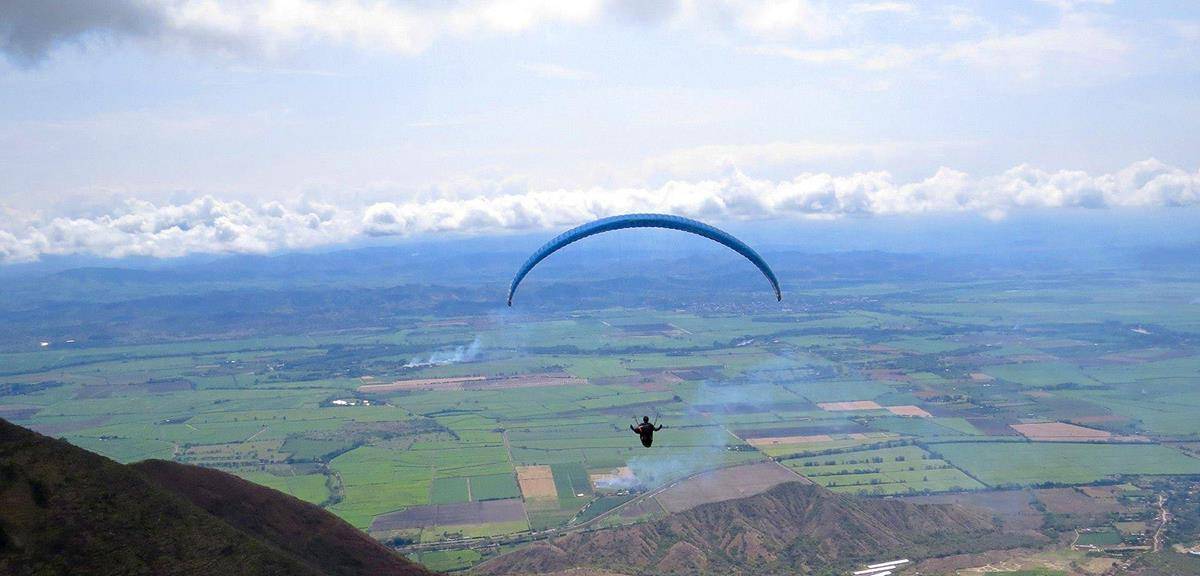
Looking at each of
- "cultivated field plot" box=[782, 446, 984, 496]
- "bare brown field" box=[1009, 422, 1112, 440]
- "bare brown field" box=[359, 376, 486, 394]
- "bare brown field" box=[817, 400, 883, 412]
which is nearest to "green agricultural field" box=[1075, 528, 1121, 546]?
"cultivated field plot" box=[782, 446, 984, 496]

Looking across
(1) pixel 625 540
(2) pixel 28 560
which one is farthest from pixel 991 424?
(2) pixel 28 560

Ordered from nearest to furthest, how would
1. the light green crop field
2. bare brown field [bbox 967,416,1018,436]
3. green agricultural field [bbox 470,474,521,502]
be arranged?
1. green agricultural field [bbox 470,474,521,502]
2. the light green crop field
3. bare brown field [bbox 967,416,1018,436]

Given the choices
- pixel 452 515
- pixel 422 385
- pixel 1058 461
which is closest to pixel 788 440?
pixel 1058 461

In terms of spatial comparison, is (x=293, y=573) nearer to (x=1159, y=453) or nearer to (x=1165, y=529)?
(x=1165, y=529)

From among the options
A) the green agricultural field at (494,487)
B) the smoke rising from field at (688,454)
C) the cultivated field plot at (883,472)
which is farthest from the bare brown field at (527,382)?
the cultivated field plot at (883,472)

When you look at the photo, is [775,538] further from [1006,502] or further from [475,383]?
[475,383]

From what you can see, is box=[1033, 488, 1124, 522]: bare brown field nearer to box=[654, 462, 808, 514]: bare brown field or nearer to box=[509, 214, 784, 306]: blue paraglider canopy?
box=[654, 462, 808, 514]: bare brown field
